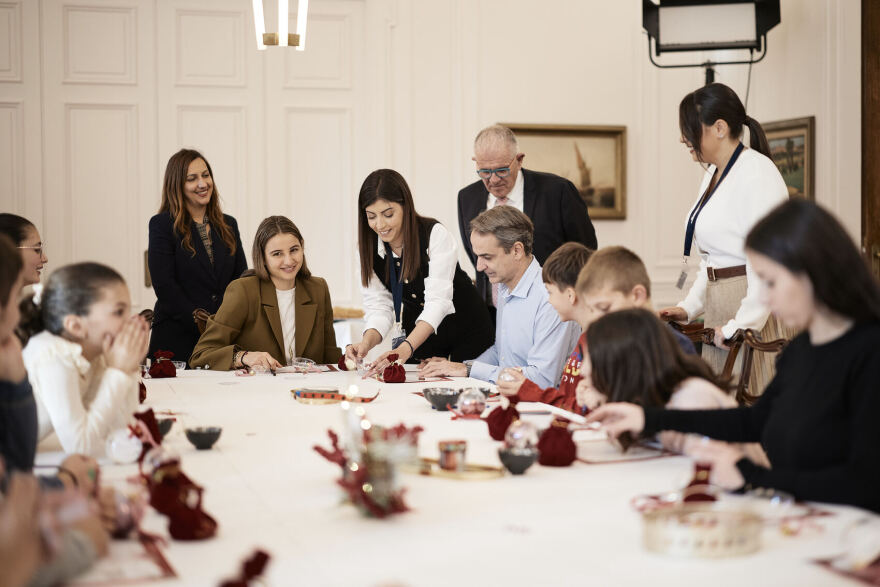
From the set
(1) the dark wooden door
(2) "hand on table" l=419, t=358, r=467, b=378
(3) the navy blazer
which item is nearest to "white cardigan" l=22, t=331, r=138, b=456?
(2) "hand on table" l=419, t=358, r=467, b=378

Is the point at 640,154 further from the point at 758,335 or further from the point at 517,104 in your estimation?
the point at 758,335

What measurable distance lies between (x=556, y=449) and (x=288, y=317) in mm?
2475

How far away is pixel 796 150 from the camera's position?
20.7 feet

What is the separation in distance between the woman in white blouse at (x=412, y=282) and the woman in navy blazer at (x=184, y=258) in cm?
89

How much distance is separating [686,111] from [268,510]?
2.49 metres

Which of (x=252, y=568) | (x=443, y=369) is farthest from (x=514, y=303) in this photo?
(x=252, y=568)

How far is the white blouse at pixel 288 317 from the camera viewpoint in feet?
14.1

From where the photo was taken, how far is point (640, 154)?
23.7 ft

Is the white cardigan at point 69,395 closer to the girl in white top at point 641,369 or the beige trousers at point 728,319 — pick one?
the girl in white top at point 641,369

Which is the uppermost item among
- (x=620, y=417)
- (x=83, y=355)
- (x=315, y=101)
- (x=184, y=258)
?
(x=315, y=101)

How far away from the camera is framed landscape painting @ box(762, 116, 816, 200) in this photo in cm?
616

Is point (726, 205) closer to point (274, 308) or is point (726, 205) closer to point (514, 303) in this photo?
point (514, 303)

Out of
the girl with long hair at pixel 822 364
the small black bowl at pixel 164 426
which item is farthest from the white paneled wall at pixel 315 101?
the girl with long hair at pixel 822 364

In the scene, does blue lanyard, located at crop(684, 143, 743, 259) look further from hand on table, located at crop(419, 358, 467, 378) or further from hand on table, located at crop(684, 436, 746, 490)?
hand on table, located at crop(684, 436, 746, 490)
